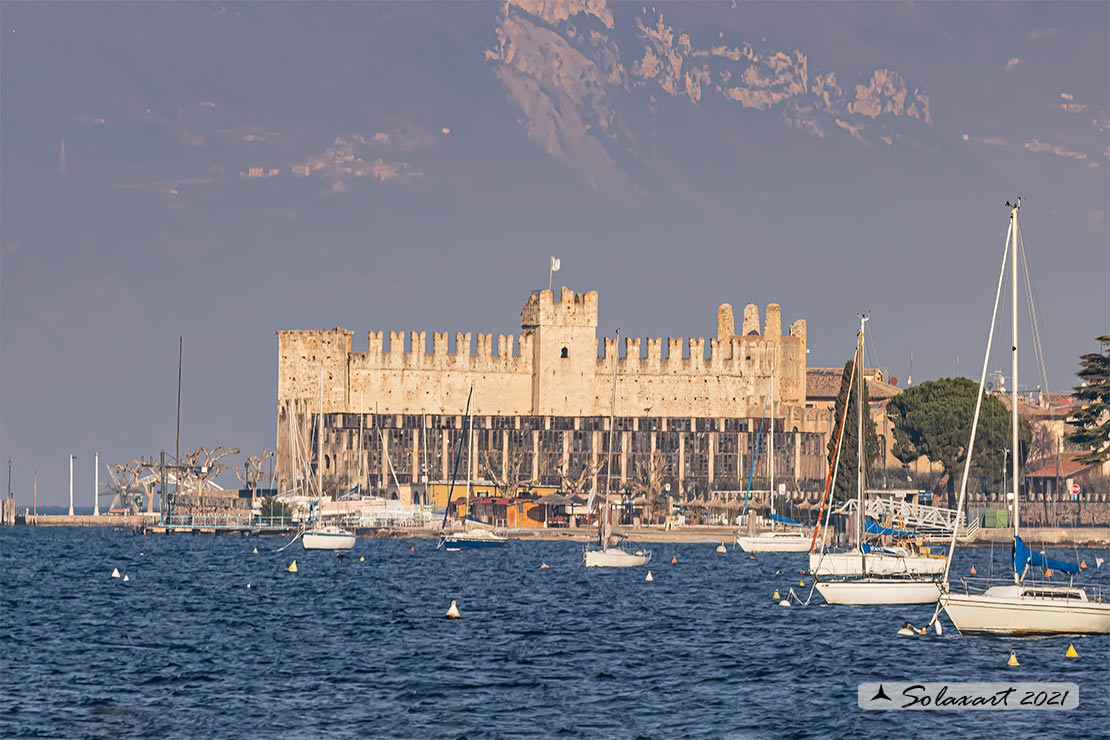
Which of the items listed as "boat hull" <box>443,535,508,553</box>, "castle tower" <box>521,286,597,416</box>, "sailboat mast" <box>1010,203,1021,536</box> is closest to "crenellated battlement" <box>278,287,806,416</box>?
"castle tower" <box>521,286,597,416</box>

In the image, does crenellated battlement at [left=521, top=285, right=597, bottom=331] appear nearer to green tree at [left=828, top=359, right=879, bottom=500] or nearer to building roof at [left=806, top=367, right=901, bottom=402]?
building roof at [left=806, top=367, right=901, bottom=402]

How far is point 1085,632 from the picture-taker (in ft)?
154

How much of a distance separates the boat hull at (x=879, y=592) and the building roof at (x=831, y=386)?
9953 cm

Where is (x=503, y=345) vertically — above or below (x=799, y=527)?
above

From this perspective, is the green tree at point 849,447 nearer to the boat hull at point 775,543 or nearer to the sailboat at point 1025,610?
the boat hull at point 775,543

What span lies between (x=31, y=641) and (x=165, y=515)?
8783cm

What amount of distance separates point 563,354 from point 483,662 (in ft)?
343

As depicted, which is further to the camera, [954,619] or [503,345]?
[503,345]

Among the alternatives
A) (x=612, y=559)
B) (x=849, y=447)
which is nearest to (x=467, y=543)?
(x=612, y=559)

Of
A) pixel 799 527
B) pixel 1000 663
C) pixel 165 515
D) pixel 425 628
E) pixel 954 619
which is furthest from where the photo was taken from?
pixel 165 515

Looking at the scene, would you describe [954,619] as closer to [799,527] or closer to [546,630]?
[546,630]

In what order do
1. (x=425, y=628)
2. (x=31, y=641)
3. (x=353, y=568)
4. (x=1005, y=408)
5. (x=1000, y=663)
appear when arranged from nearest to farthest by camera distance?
(x=1000, y=663), (x=31, y=641), (x=425, y=628), (x=353, y=568), (x=1005, y=408)

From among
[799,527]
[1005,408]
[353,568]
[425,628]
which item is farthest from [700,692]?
[1005,408]

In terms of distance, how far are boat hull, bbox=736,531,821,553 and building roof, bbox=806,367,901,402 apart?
58.5 m
